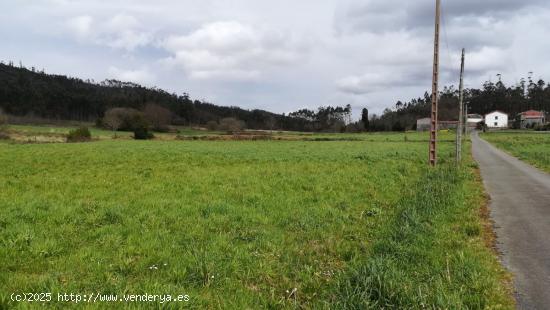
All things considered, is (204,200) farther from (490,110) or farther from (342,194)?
(490,110)

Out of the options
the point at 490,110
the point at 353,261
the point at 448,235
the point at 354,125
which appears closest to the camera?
the point at 353,261

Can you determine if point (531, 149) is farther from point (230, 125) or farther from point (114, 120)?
point (230, 125)

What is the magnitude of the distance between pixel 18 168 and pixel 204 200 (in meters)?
14.4

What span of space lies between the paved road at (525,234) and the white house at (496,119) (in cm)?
16275

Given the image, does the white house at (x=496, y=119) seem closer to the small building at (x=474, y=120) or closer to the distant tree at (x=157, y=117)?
the small building at (x=474, y=120)

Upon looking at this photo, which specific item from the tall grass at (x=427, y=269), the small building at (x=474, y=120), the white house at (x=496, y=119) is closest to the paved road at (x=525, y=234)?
the tall grass at (x=427, y=269)

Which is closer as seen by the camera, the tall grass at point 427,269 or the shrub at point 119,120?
the tall grass at point 427,269

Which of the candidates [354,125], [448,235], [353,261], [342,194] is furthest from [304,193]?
[354,125]

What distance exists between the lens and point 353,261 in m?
6.84

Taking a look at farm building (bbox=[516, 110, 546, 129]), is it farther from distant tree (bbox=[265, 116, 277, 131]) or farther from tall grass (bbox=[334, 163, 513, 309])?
tall grass (bbox=[334, 163, 513, 309])

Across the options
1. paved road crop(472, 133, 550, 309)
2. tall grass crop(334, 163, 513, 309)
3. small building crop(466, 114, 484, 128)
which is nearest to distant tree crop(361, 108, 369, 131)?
small building crop(466, 114, 484, 128)

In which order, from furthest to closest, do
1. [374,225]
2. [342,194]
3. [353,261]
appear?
[342,194] → [374,225] → [353,261]

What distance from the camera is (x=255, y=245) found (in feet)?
25.0

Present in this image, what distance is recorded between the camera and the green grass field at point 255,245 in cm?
545
